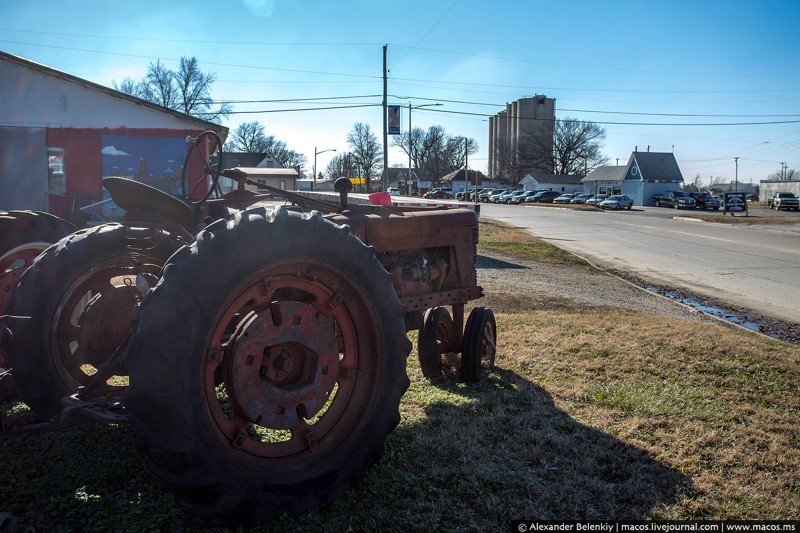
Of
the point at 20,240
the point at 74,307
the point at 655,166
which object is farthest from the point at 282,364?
the point at 655,166

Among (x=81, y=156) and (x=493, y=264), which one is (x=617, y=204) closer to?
(x=493, y=264)

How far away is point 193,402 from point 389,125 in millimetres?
26674

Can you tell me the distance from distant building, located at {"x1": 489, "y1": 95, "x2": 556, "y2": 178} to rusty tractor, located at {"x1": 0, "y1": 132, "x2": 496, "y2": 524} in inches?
3898

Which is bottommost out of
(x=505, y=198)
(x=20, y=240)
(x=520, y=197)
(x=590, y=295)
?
(x=590, y=295)

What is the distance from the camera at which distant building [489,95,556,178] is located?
340 feet

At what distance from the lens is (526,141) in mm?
109750

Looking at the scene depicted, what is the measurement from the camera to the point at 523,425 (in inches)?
164

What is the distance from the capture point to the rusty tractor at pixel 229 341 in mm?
2393

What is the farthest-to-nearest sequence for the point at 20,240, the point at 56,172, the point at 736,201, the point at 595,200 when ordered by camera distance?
1. the point at 595,200
2. the point at 736,201
3. the point at 56,172
4. the point at 20,240

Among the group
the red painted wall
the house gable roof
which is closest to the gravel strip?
the red painted wall

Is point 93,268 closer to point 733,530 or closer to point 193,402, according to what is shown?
point 193,402

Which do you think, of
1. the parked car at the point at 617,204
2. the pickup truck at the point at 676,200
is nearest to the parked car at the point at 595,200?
the pickup truck at the point at 676,200

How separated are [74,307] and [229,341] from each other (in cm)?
153

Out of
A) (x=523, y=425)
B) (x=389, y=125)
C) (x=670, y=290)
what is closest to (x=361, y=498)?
(x=523, y=425)
